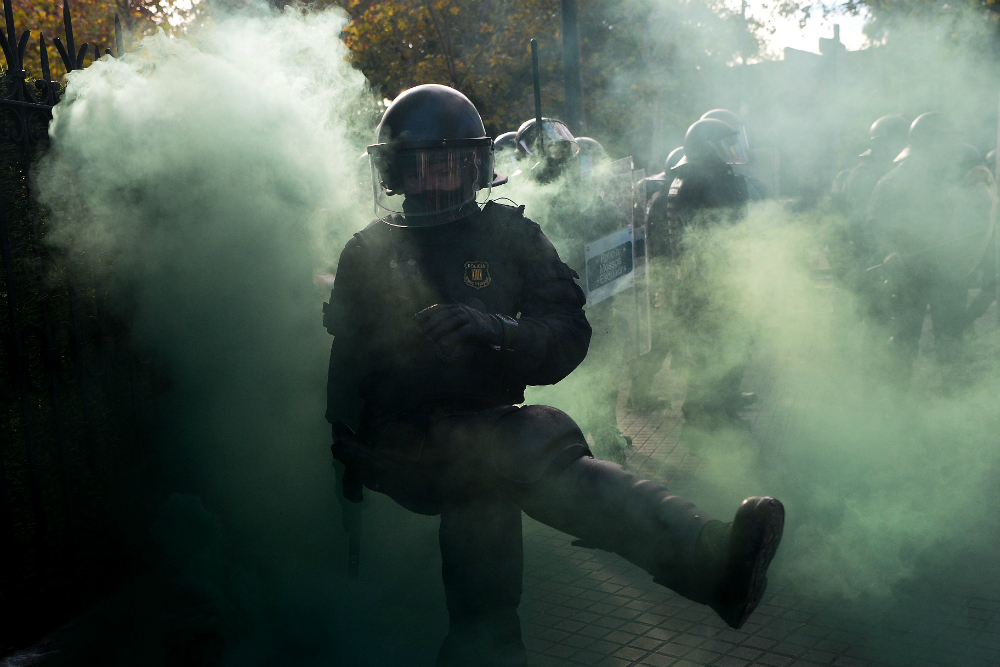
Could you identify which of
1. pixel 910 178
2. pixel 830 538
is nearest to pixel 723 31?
pixel 910 178

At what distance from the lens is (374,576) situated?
3793 millimetres

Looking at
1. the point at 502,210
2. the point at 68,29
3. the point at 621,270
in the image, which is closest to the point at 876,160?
the point at 621,270

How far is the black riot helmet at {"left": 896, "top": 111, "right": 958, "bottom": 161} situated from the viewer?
20.4 feet

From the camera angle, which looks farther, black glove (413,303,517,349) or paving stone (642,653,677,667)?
paving stone (642,653,677,667)

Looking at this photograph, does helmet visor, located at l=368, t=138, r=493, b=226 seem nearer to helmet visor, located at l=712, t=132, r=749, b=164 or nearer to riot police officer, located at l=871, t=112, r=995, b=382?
helmet visor, located at l=712, t=132, r=749, b=164

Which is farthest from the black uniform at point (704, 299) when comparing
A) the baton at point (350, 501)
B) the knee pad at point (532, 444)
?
the knee pad at point (532, 444)

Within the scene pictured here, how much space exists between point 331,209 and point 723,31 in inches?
1151

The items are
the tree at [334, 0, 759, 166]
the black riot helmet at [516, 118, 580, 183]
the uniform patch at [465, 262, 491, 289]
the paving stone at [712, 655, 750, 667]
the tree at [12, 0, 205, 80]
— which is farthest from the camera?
the tree at [334, 0, 759, 166]

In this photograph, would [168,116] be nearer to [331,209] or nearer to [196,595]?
[331,209]

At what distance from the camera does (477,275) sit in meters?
2.60

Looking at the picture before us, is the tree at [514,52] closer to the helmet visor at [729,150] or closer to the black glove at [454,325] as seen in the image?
the helmet visor at [729,150]

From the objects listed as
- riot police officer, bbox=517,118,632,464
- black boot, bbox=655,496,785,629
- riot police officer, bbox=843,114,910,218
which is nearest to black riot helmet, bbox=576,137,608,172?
riot police officer, bbox=517,118,632,464

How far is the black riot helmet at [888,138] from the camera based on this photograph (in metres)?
7.44

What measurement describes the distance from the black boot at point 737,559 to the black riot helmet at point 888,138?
20.6 ft
